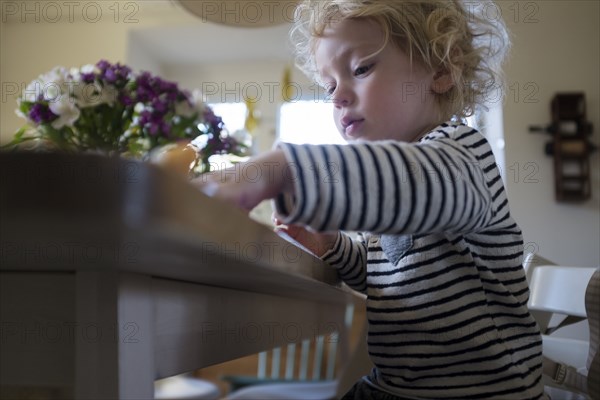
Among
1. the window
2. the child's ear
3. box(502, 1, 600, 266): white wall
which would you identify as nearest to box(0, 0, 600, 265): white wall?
box(502, 1, 600, 266): white wall

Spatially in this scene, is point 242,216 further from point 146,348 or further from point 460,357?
point 460,357

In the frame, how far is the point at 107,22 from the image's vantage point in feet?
12.4

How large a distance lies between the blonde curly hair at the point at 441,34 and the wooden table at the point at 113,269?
36cm

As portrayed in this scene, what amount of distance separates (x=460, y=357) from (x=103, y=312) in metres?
0.44

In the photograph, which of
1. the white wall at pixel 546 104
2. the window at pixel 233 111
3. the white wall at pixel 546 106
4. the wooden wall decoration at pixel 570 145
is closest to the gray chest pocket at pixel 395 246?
the white wall at pixel 546 104

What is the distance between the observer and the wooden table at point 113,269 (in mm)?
216

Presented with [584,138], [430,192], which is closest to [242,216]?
[430,192]

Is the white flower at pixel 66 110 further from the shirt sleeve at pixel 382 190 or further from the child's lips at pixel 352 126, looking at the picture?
the shirt sleeve at pixel 382 190

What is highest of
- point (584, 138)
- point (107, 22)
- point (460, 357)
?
point (107, 22)

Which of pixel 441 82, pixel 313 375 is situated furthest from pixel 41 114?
pixel 313 375

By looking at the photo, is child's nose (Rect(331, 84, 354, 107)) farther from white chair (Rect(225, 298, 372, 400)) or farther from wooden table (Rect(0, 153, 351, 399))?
white chair (Rect(225, 298, 372, 400))

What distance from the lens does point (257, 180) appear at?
382mm

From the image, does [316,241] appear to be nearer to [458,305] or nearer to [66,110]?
[458,305]

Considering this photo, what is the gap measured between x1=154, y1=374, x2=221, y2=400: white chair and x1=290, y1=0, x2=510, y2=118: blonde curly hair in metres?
1.64
